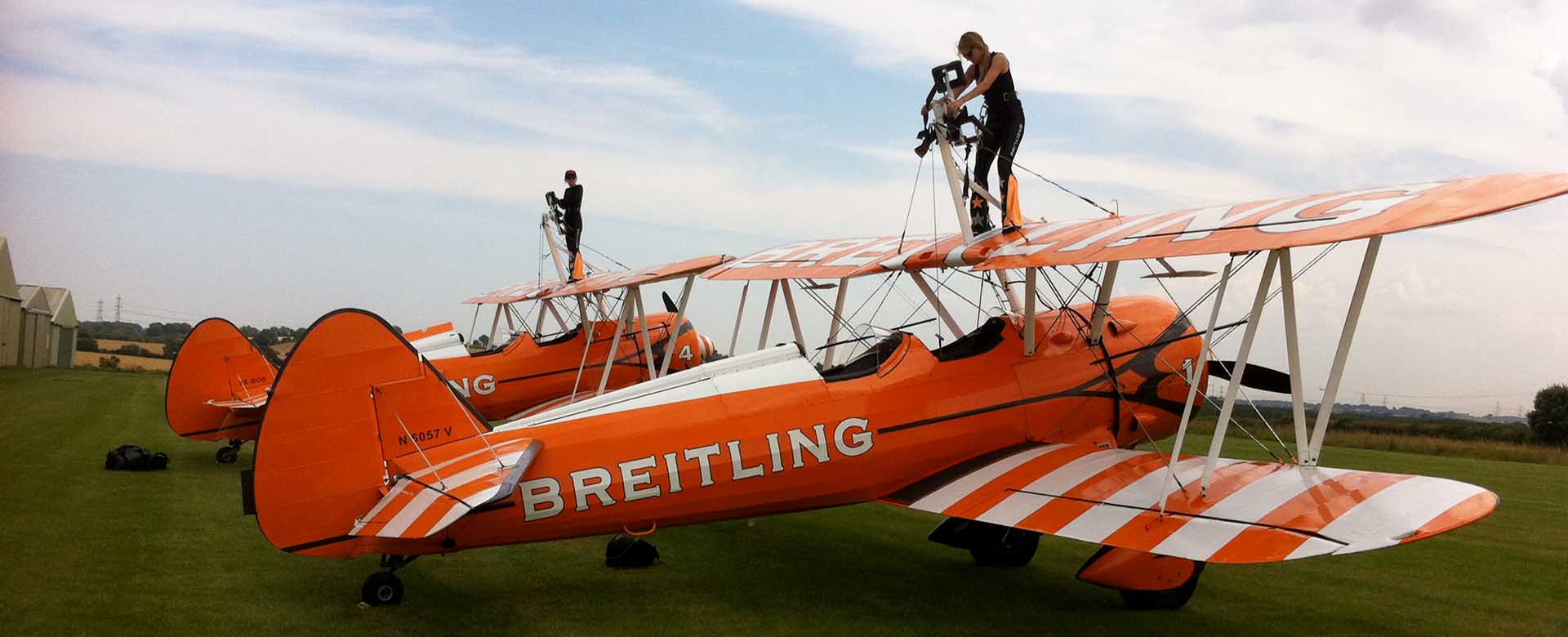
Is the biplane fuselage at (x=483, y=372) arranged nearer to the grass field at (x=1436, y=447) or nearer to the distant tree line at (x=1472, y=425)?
the grass field at (x=1436, y=447)

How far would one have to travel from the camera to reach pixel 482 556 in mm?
6801

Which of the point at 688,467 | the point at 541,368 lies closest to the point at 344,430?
the point at 688,467

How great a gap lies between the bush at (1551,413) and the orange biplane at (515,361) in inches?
1487

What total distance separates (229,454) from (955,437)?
30.3ft

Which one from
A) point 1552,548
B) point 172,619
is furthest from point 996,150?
point 1552,548

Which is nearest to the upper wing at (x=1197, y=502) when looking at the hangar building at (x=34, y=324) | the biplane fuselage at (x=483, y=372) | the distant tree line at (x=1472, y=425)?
the biplane fuselage at (x=483, y=372)

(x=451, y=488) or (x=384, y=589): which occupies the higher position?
(x=451, y=488)

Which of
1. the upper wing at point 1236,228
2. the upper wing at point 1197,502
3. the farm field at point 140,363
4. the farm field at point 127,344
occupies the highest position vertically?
the upper wing at point 1236,228

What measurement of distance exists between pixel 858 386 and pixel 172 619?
3712 mm

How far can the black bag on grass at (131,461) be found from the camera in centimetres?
1042

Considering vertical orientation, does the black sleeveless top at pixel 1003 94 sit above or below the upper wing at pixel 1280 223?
above

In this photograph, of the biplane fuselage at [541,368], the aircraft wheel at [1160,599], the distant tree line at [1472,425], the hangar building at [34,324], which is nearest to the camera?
the aircraft wheel at [1160,599]

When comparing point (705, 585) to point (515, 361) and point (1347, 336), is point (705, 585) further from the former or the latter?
A: point (515, 361)

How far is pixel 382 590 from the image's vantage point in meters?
5.40
